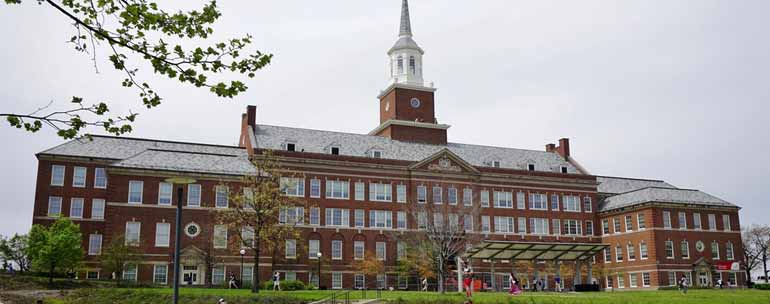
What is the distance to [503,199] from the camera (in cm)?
7394

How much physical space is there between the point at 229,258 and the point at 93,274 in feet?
34.0

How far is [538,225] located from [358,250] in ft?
65.0

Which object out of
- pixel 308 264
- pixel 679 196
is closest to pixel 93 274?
pixel 308 264

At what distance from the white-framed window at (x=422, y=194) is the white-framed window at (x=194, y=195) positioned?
20197 mm

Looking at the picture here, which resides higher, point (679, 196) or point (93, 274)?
point (679, 196)

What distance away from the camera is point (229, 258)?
5869cm

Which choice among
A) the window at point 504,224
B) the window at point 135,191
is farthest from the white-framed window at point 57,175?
the window at point 504,224

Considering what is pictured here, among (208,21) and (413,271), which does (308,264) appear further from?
(208,21)

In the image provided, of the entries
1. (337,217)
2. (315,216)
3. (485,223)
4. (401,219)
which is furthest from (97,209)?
(485,223)

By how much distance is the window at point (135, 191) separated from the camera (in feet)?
189

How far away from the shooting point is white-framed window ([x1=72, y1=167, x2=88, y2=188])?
6312 cm

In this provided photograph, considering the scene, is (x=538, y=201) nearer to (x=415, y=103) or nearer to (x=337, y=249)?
(x=415, y=103)

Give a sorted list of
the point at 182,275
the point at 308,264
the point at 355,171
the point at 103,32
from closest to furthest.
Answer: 1. the point at 103,32
2. the point at 182,275
3. the point at 308,264
4. the point at 355,171

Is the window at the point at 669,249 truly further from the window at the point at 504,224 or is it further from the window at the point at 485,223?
the window at the point at 485,223
